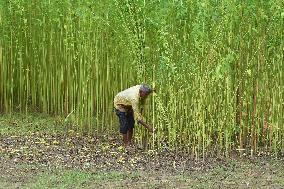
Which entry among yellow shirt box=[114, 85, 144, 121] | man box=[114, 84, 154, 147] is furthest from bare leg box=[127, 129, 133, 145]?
yellow shirt box=[114, 85, 144, 121]

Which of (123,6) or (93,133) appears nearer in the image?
(123,6)

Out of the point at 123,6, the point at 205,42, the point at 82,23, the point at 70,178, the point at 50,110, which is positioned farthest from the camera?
the point at 50,110

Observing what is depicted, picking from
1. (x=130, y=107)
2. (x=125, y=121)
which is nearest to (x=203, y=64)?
(x=130, y=107)

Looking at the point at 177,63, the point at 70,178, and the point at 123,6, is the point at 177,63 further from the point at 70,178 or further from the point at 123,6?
the point at 70,178

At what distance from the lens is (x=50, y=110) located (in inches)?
394

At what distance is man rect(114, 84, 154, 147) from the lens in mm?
7516

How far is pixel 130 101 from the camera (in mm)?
7738

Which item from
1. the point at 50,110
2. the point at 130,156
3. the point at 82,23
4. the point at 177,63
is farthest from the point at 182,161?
the point at 50,110

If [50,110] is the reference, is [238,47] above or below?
above

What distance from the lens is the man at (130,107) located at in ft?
24.7

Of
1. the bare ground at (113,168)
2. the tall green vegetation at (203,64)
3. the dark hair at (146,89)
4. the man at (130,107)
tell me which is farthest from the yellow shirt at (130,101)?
the bare ground at (113,168)

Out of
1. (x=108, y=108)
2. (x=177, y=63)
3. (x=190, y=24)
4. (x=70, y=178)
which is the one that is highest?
(x=190, y=24)

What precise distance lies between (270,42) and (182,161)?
71.2 inches

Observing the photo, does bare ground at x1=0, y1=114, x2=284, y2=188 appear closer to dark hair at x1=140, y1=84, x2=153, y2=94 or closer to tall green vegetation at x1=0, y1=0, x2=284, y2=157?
tall green vegetation at x1=0, y1=0, x2=284, y2=157
